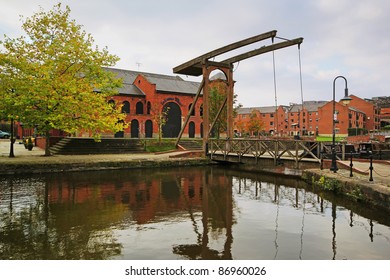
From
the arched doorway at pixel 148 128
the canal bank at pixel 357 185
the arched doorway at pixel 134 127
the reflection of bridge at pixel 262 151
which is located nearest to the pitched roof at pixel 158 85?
the arched doorway at pixel 134 127

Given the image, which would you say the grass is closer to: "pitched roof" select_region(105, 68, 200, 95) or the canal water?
the canal water

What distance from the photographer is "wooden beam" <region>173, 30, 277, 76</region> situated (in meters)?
14.7

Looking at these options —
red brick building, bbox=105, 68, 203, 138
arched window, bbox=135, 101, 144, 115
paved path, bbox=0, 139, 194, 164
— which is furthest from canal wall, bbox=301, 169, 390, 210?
arched window, bbox=135, 101, 144, 115

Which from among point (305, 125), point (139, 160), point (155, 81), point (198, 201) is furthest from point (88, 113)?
point (305, 125)

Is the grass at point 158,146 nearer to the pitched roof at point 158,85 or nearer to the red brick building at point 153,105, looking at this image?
the red brick building at point 153,105

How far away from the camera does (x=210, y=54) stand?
18297mm

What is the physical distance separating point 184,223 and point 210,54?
1370 centimetres

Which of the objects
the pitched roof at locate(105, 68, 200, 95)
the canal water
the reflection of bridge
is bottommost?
the canal water

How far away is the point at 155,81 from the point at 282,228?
3427 centimetres

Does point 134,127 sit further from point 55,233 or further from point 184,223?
point 55,233

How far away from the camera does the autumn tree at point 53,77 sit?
1545 cm

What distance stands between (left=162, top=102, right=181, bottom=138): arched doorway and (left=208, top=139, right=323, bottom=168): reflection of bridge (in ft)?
59.2

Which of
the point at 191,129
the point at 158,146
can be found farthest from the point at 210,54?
the point at 191,129

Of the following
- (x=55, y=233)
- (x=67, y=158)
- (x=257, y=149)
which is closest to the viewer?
(x=55, y=233)
